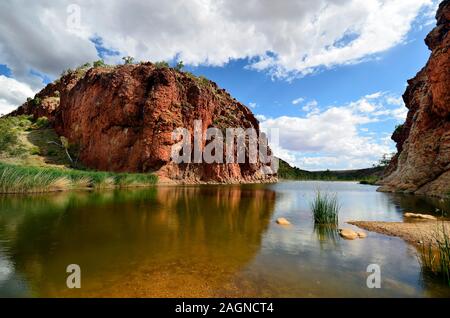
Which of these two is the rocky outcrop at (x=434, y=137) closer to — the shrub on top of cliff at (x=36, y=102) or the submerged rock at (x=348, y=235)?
the submerged rock at (x=348, y=235)

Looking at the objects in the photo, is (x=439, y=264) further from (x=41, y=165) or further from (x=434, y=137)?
(x=41, y=165)

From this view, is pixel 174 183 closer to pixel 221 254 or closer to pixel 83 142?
pixel 83 142

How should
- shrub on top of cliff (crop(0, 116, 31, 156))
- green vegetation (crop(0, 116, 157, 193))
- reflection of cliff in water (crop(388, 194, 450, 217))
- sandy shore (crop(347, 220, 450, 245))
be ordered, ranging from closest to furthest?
sandy shore (crop(347, 220, 450, 245)), reflection of cliff in water (crop(388, 194, 450, 217)), green vegetation (crop(0, 116, 157, 193)), shrub on top of cliff (crop(0, 116, 31, 156))

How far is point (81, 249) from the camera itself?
7.57m

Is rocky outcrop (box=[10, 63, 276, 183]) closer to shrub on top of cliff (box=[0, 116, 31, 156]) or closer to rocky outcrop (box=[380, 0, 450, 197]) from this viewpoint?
shrub on top of cliff (box=[0, 116, 31, 156])

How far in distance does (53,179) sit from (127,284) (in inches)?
872

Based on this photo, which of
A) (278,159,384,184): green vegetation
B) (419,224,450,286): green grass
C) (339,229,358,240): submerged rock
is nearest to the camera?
(419,224,450,286): green grass

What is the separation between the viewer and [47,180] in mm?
22688

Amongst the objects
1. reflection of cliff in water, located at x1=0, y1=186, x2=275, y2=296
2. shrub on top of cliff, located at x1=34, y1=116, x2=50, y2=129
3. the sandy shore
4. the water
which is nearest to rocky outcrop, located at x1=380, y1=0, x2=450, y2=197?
the sandy shore

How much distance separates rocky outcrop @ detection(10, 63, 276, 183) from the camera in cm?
4709

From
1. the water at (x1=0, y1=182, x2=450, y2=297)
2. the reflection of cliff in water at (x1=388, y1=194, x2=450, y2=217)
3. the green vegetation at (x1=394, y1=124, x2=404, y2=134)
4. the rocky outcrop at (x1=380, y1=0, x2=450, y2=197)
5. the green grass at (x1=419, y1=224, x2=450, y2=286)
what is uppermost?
the green vegetation at (x1=394, y1=124, x2=404, y2=134)

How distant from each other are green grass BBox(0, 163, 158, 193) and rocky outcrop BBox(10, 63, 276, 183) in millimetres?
14837
